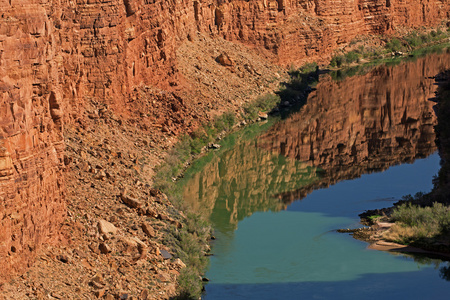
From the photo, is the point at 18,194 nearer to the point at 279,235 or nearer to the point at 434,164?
the point at 279,235

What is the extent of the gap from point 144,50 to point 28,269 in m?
24.3

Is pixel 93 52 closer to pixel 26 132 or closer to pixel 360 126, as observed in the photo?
pixel 26 132

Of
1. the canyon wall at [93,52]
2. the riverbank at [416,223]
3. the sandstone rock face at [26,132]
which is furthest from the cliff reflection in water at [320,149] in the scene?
the sandstone rock face at [26,132]

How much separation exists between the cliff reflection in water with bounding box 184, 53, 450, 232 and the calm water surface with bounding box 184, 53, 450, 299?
6 centimetres

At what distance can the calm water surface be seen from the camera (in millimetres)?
30844

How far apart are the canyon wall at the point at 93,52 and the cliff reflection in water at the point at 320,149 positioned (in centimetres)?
499

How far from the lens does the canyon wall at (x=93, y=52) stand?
22.5m

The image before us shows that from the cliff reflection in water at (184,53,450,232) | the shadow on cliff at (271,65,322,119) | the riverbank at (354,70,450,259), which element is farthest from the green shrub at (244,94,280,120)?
the riverbank at (354,70,450,259)

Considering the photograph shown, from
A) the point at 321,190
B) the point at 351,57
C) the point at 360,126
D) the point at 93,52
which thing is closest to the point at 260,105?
the point at 360,126

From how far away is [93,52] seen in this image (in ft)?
132

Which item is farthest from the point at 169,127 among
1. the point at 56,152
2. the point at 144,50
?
the point at 56,152

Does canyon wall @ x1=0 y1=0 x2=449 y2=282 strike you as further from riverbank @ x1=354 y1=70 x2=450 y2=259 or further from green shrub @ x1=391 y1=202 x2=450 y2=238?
green shrub @ x1=391 y1=202 x2=450 y2=238

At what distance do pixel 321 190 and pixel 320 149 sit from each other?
7.35m

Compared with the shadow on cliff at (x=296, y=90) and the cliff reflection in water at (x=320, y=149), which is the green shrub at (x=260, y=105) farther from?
the cliff reflection in water at (x=320, y=149)
